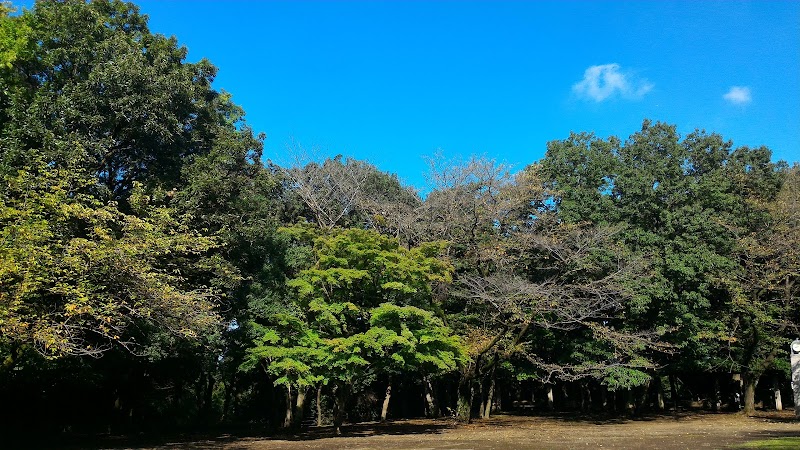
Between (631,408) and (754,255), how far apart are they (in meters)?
11.1

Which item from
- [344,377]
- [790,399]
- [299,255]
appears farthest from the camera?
[790,399]

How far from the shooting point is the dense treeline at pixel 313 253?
13617 millimetres

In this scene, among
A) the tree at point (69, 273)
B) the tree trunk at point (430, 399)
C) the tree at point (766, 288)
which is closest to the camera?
the tree at point (69, 273)

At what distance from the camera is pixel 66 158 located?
1528cm

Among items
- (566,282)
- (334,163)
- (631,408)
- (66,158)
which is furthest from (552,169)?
(66,158)

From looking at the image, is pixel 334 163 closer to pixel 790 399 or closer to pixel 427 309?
pixel 427 309

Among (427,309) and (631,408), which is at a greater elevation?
(427,309)

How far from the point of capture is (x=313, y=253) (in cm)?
2289

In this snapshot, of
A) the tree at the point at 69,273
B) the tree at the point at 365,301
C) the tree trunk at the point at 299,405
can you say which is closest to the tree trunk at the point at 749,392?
the tree at the point at 365,301

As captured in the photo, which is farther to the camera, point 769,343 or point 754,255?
point 769,343

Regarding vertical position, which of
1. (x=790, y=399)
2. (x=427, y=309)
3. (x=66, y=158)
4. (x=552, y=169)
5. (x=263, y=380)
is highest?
(x=552, y=169)

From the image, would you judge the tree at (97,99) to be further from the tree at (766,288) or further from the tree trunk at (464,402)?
the tree at (766,288)

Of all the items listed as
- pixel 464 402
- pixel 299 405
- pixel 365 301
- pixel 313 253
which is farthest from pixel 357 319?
pixel 464 402

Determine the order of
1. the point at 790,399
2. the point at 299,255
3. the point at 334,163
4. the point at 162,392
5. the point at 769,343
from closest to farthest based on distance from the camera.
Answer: the point at 299,255 < the point at 769,343 < the point at 334,163 < the point at 162,392 < the point at 790,399
